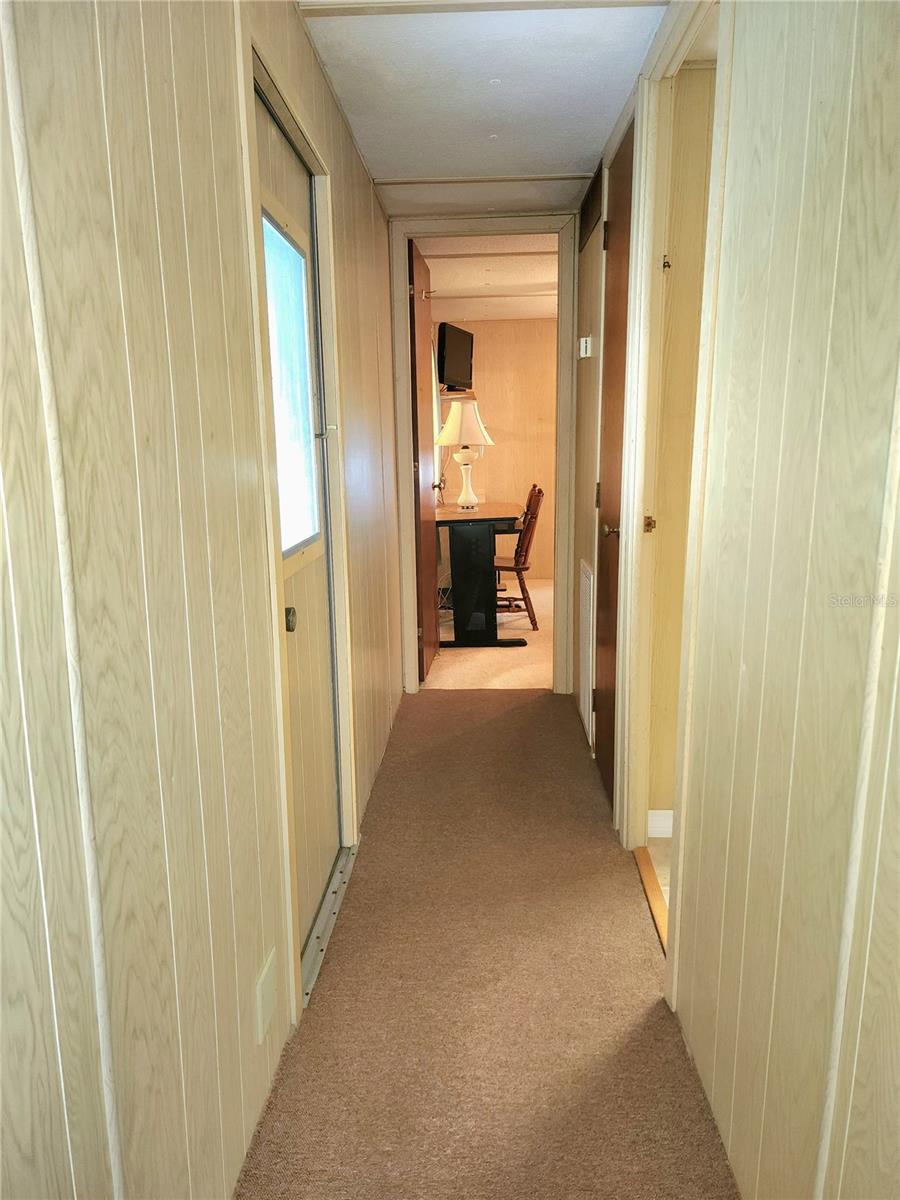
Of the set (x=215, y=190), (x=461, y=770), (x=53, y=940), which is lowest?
(x=461, y=770)

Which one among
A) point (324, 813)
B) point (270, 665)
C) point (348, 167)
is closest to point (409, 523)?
point (348, 167)

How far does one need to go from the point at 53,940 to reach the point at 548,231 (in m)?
4.09

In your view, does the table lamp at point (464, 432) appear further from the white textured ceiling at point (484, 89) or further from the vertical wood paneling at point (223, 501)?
the vertical wood paneling at point (223, 501)

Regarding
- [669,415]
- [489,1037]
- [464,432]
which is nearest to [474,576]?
[464,432]

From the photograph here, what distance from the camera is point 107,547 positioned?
1017 mm

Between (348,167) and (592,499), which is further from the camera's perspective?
(592,499)

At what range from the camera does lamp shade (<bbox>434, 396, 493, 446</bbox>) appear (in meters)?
6.26

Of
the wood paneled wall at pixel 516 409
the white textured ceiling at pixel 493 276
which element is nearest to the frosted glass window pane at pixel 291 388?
the white textured ceiling at pixel 493 276

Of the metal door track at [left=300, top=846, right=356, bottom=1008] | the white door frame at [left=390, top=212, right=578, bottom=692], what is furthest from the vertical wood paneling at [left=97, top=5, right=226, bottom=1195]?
the white door frame at [left=390, top=212, right=578, bottom=692]

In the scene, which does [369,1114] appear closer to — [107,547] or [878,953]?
[878,953]

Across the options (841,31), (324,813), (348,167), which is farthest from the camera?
(348,167)

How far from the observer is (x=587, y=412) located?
3.89 meters

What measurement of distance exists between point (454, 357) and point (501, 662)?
108 inches

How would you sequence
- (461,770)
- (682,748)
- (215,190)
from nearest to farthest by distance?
(215,190)
(682,748)
(461,770)
